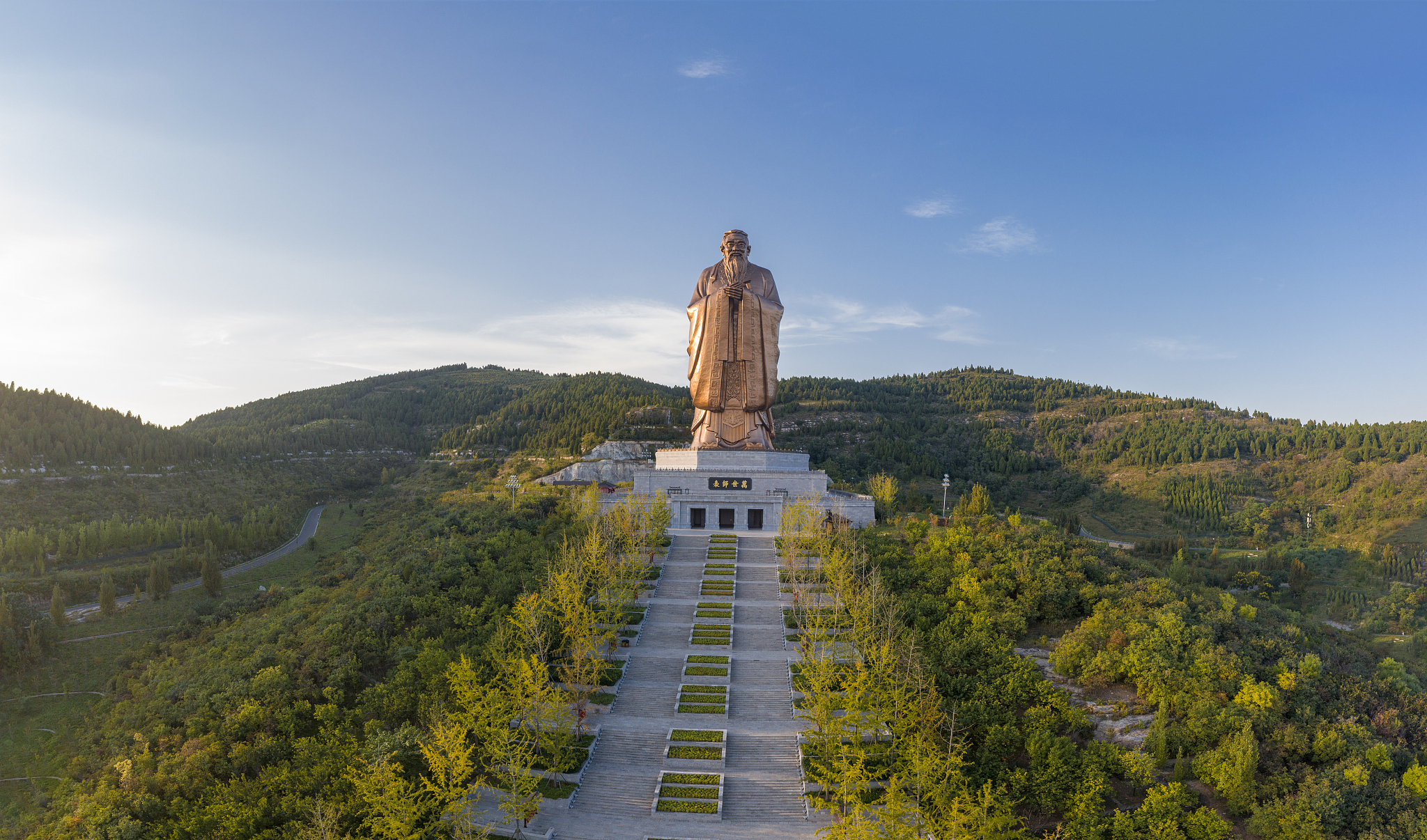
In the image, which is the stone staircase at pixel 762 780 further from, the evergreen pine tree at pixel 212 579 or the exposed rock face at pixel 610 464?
the exposed rock face at pixel 610 464

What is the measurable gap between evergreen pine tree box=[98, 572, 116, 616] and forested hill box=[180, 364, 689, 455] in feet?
119

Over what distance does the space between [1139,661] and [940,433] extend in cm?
7235

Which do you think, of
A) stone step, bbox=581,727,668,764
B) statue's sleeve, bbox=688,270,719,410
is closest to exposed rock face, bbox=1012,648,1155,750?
stone step, bbox=581,727,668,764

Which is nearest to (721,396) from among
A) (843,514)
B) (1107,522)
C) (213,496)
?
(843,514)

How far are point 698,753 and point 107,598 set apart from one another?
31.9 meters

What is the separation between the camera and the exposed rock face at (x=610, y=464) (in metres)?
57.8

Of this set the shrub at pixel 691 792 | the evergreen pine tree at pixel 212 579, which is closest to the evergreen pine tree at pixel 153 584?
the evergreen pine tree at pixel 212 579

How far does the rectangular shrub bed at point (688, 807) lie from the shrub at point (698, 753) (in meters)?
1.42

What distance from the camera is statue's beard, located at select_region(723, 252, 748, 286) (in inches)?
1287

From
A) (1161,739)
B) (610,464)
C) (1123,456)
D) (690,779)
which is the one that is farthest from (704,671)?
(1123,456)

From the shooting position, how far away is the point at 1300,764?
45.9ft

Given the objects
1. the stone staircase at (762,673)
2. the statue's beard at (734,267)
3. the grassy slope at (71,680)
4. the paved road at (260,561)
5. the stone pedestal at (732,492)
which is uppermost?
the statue's beard at (734,267)

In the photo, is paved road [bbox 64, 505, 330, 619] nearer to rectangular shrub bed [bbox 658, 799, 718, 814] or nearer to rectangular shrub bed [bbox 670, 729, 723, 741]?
rectangular shrub bed [bbox 670, 729, 723, 741]

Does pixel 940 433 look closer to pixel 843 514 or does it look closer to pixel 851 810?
pixel 843 514
